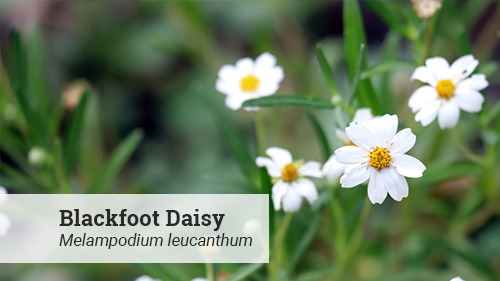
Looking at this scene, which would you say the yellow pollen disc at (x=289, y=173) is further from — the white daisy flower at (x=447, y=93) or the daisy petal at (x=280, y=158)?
the white daisy flower at (x=447, y=93)

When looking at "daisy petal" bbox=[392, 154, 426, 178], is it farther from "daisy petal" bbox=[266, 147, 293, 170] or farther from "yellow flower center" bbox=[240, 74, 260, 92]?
"yellow flower center" bbox=[240, 74, 260, 92]

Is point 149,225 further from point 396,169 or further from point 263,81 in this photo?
point 396,169

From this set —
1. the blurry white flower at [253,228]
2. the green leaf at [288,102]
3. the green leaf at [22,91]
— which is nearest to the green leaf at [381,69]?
the green leaf at [288,102]

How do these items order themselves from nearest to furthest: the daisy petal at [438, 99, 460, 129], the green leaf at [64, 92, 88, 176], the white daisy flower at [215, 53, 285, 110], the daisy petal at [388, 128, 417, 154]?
1. the daisy petal at [388, 128, 417, 154]
2. the daisy petal at [438, 99, 460, 129]
3. the white daisy flower at [215, 53, 285, 110]
4. the green leaf at [64, 92, 88, 176]

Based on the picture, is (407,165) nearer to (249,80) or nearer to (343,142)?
(343,142)

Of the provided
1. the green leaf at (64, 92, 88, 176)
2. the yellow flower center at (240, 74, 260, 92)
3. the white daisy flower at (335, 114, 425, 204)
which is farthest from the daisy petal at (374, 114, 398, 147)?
the green leaf at (64, 92, 88, 176)

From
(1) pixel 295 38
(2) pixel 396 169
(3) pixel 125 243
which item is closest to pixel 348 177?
(2) pixel 396 169
